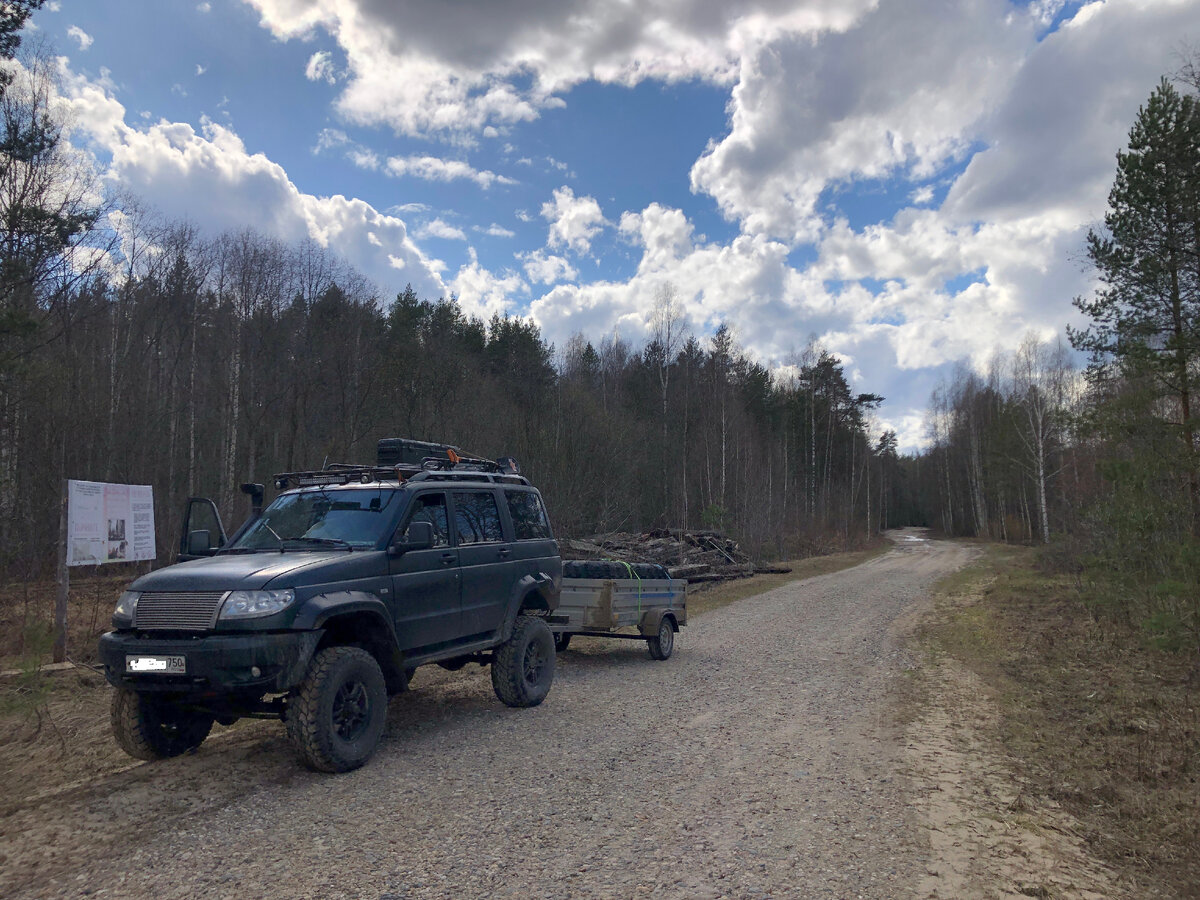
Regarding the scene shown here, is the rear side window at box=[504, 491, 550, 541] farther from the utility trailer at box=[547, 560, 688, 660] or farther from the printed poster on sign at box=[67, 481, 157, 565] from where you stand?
the printed poster on sign at box=[67, 481, 157, 565]

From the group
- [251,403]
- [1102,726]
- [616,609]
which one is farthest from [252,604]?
→ [251,403]

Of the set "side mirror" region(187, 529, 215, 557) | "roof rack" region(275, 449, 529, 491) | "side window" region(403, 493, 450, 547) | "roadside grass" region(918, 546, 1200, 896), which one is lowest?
"roadside grass" region(918, 546, 1200, 896)

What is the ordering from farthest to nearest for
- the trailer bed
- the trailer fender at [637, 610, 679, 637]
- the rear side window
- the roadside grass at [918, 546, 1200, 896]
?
the trailer fender at [637, 610, 679, 637], the trailer bed, the rear side window, the roadside grass at [918, 546, 1200, 896]

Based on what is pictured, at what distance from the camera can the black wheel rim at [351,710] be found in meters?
5.52

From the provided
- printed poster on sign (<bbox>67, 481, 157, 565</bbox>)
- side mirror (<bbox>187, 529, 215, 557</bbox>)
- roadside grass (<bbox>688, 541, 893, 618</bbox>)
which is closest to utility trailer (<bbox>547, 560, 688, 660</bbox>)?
side mirror (<bbox>187, 529, 215, 557</bbox>)

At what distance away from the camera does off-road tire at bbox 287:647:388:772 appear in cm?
520

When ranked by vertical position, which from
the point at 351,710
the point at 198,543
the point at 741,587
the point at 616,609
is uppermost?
the point at 198,543

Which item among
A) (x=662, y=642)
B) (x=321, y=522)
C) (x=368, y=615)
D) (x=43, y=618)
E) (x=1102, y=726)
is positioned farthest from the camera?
(x=662, y=642)

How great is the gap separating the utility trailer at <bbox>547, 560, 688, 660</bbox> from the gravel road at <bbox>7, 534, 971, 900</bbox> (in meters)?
1.82

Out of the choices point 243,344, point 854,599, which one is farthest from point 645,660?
point 243,344

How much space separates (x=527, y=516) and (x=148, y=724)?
4.04m

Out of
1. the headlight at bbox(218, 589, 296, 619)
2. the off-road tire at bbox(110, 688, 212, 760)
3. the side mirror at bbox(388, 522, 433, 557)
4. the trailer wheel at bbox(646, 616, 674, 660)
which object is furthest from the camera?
the trailer wheel at bbox(646, 616, 674, 660)

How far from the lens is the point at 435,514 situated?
6938 mm

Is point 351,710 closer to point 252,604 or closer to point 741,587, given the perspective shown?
point 252,604
